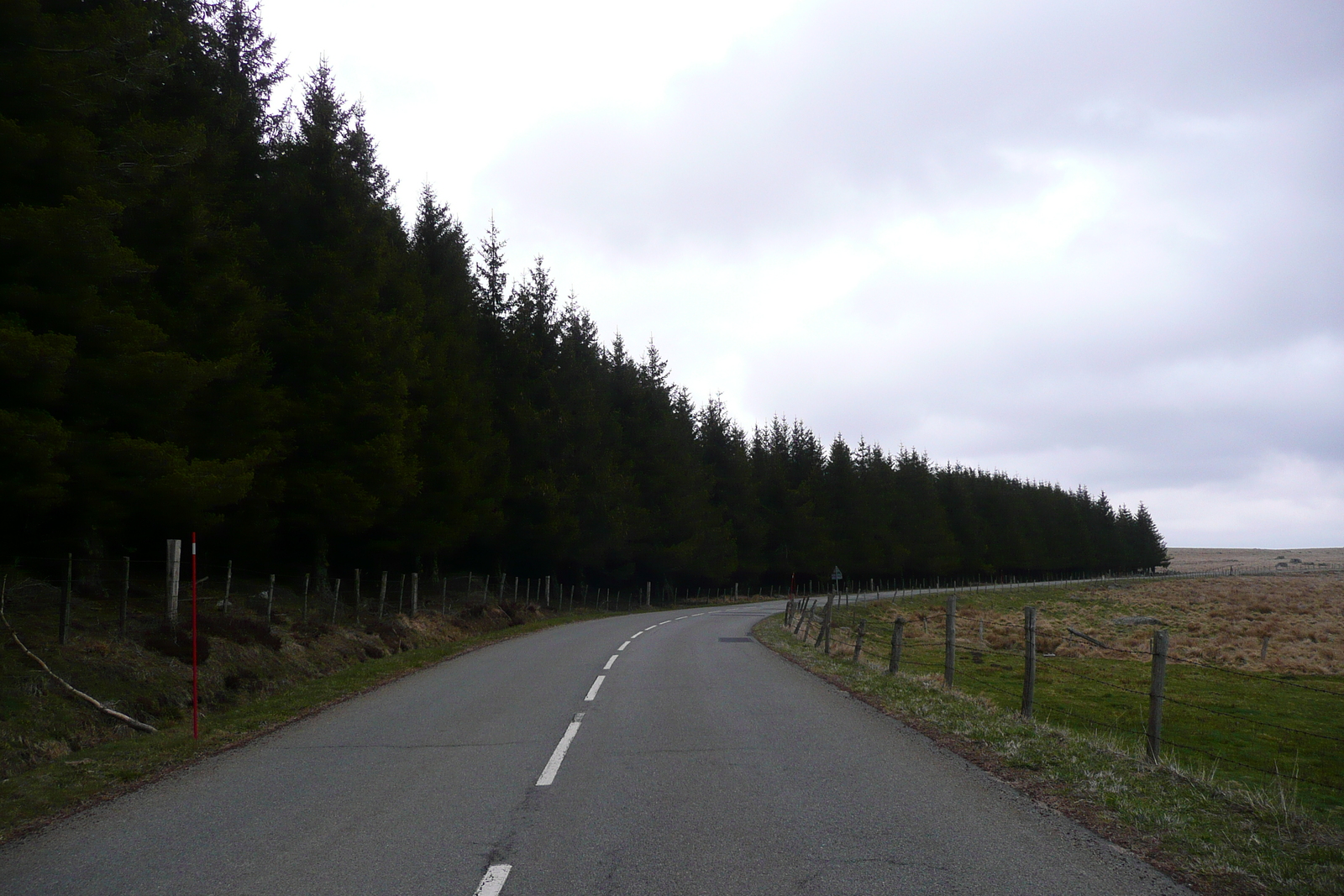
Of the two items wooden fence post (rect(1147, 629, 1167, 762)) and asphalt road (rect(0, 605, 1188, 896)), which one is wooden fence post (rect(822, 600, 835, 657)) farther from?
wooden fence post (rect(1147, 629, 1167, 762))

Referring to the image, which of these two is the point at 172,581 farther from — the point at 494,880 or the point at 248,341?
the point at 494,880

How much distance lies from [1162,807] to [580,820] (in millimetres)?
4763

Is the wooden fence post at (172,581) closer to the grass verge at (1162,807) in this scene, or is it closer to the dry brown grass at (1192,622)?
the grass verge at (1162,807)

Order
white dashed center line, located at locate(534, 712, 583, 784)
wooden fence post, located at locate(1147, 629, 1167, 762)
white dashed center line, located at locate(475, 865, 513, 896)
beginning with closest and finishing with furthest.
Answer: white dashed center line, located at locate(475, 865, 513, 896) < white dashed center line, located at locate(534, 712, 583, 784) < wooden fence post, located at locate(1147, 629, 1167, 762)

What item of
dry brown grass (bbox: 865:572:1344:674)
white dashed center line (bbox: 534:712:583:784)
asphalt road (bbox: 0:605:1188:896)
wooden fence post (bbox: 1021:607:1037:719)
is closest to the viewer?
asphalt road (bbox: 0:605:1188:896)

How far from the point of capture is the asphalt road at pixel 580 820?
4918 mm

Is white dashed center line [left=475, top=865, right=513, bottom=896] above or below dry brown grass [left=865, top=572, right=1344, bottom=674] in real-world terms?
above

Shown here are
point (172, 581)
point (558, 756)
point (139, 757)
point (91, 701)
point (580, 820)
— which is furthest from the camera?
point (172, 581)

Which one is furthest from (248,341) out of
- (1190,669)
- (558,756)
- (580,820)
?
(1190,669)

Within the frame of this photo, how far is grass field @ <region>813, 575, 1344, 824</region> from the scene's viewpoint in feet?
49.9

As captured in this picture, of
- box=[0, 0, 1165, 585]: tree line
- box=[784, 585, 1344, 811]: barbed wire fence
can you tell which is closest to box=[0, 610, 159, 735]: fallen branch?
box=[0, 0, 1165, 585]: tree line

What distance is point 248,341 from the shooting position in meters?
20.1

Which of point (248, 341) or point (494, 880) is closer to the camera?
point (494, 880)

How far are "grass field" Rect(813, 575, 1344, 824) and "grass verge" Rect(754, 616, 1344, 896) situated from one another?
0.57 m
